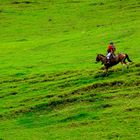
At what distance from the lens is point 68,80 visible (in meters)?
38.9

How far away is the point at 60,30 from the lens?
6638cm

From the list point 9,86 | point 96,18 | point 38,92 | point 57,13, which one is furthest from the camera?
point 57,13

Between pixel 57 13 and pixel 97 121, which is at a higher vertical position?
pixel 57 13

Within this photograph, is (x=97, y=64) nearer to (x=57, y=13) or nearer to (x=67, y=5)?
(x=57, y=13)

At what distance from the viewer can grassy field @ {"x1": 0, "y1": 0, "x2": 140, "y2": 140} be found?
29.5m

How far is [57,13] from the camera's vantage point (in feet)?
251

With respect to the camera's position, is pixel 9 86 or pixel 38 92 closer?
pixel 38 92

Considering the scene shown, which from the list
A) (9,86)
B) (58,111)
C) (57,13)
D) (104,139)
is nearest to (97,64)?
(9,86)

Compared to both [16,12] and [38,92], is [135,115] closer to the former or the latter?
[38,92]

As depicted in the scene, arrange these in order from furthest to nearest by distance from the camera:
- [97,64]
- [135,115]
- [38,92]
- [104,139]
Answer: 1. [97,64]
2. [38,92]
3. [135,115]
4. [104,139]

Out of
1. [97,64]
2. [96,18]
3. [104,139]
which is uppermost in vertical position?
[96,18]

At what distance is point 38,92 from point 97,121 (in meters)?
8.58

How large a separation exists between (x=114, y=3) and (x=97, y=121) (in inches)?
1993

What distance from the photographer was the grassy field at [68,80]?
1163 inches
